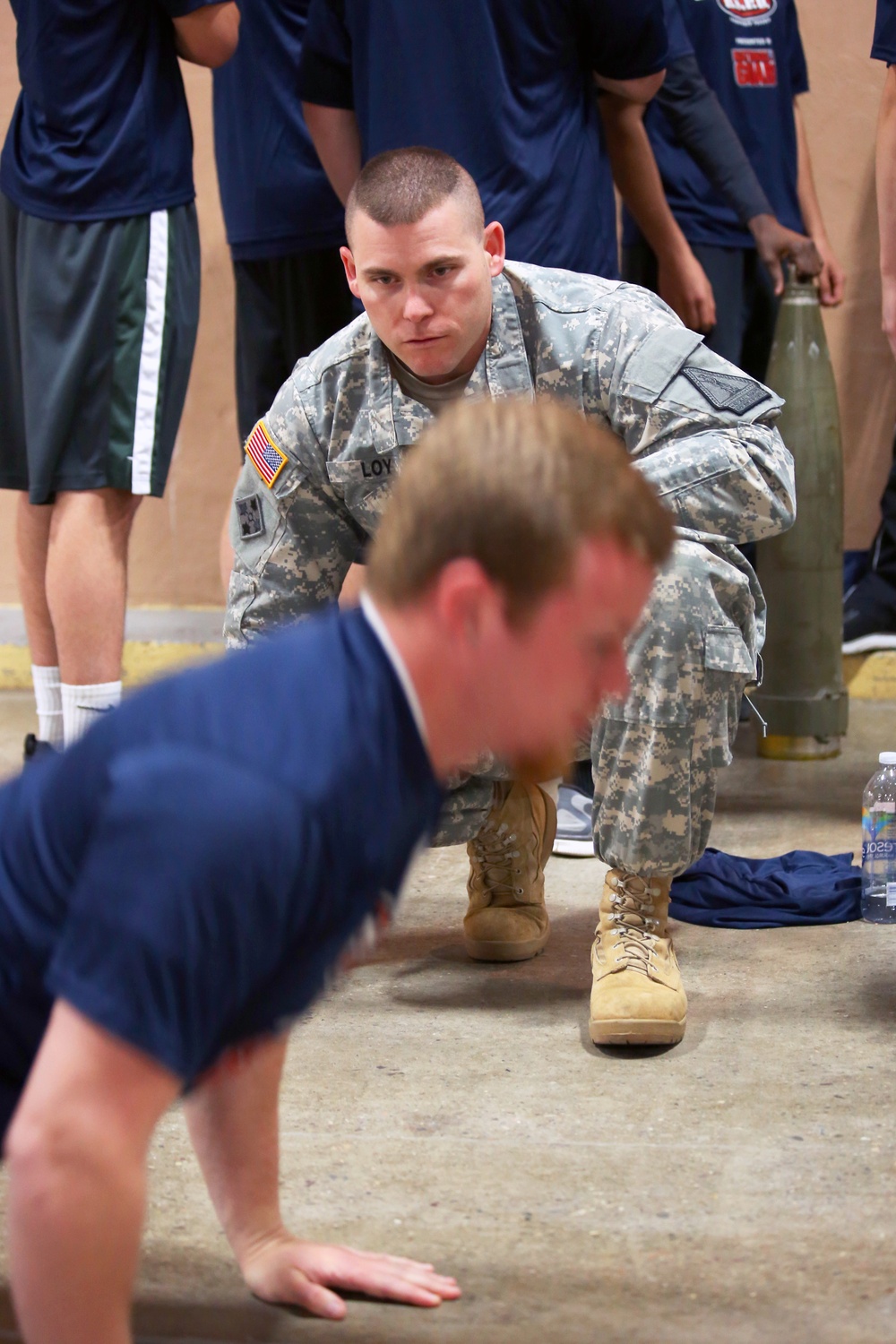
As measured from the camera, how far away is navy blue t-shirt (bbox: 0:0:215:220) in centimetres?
258

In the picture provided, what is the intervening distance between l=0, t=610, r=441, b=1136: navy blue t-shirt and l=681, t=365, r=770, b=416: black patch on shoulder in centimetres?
112

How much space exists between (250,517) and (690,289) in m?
1.39

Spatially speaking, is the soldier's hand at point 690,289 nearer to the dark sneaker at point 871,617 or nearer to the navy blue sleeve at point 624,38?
the navy blue sleeve at point 624,38

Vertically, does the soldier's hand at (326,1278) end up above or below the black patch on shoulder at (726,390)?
below

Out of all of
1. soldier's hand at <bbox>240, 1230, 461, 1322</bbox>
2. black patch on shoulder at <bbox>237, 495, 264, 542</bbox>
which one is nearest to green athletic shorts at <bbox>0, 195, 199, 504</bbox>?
black patch on shoulder at <bbox>237, 495, 264, 542</bbox>

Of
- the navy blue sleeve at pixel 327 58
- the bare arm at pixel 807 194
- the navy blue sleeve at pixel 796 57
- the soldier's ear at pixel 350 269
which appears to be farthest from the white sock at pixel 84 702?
the navy blue sleeve at pixel 796 57

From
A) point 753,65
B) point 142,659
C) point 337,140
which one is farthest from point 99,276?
point 753,65

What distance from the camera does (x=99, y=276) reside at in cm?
261

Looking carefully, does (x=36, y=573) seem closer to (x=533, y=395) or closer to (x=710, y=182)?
(x=533, y=395)

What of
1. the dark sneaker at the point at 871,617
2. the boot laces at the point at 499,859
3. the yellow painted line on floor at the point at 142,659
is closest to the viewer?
the boot laces at the point at 499,859

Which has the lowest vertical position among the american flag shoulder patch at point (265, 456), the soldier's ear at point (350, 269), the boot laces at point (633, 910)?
the boot laces at point (633, 910)

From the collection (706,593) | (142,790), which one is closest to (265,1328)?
(142,790)

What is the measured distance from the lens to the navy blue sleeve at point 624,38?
2600 millimetres

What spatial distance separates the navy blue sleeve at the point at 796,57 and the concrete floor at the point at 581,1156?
2218 millimetres
